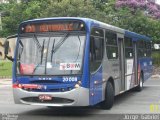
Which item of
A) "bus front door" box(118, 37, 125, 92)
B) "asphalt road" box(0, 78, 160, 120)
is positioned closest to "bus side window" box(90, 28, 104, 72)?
"asphalt road" box(0, 78, 160, 120)

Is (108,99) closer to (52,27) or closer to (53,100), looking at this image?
(53,100)

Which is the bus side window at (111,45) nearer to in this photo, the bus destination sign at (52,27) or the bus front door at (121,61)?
the bus front door at (121,61)

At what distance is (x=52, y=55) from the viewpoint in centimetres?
1225

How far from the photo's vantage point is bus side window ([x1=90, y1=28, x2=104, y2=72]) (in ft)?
40.7

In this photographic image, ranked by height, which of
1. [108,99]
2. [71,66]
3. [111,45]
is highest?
[111,45]

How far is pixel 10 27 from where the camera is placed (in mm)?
53031

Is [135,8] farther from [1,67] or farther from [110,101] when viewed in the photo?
[110,101]

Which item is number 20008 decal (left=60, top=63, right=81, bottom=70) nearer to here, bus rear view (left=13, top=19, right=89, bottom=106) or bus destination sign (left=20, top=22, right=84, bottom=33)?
bus rear view (left=13, top=19, right=89, bottom=106)

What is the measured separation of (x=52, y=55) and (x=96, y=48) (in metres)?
1.36

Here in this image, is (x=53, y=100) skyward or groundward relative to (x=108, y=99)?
skyward

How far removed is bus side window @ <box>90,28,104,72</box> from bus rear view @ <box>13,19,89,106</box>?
361 millimetres

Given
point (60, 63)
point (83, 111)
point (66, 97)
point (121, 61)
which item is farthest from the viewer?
point (121, 61)

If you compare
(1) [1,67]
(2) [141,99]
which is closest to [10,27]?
(1) [1,67]

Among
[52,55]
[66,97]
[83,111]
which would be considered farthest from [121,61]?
[66,97]
